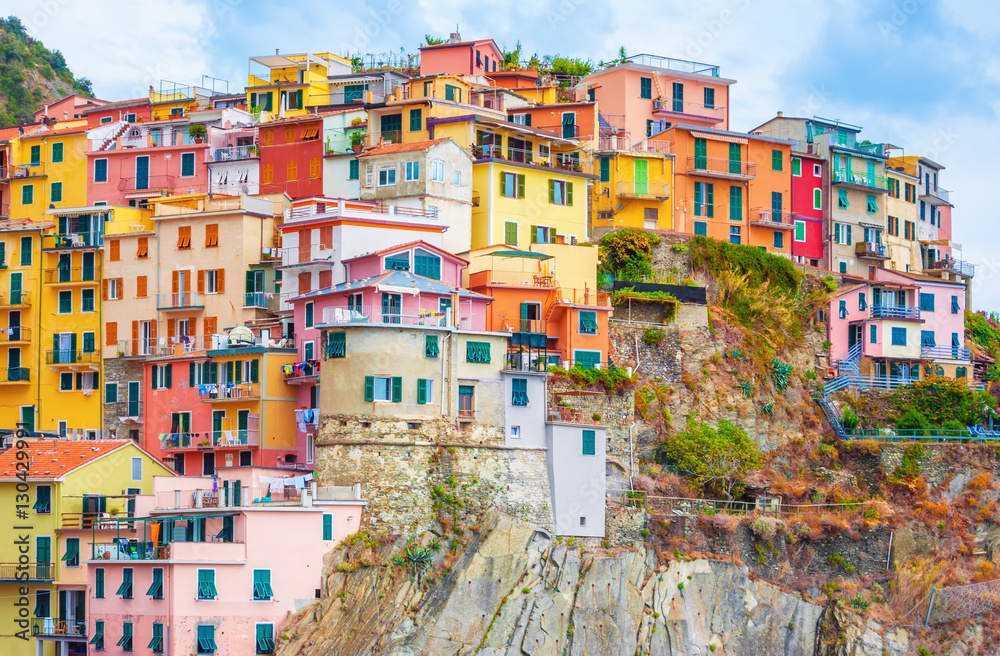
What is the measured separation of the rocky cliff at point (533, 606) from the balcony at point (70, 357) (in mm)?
23561

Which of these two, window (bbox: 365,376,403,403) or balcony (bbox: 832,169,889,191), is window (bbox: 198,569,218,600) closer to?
window (bbox: 365,376,403,403)

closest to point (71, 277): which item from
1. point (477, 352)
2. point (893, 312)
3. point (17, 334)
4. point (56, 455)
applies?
point (17, 334)

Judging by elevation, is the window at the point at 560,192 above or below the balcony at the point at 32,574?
above

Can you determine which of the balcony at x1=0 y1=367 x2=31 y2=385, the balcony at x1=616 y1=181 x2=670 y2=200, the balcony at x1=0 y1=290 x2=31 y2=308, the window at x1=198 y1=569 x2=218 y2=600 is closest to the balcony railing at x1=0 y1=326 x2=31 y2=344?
the balcony at x1=0 y1=290 x2=31 y2=308

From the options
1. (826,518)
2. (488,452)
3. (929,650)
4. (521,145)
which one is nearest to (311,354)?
(488,452)

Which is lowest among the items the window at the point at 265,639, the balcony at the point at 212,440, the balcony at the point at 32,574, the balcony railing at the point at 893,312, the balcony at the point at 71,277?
the window at the point at 265,639

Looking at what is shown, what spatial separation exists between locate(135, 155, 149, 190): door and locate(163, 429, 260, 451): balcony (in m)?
20.6

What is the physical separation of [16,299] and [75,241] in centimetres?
463

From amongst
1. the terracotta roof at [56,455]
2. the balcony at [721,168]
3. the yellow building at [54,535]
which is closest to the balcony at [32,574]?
the yellow building at [54,535]

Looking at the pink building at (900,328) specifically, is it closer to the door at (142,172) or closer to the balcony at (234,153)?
the balcony at (234,153)

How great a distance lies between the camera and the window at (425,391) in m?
63.4

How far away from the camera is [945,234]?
352 feet

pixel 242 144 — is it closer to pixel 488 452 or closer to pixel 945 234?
pixel 488 452

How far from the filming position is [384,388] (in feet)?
207
